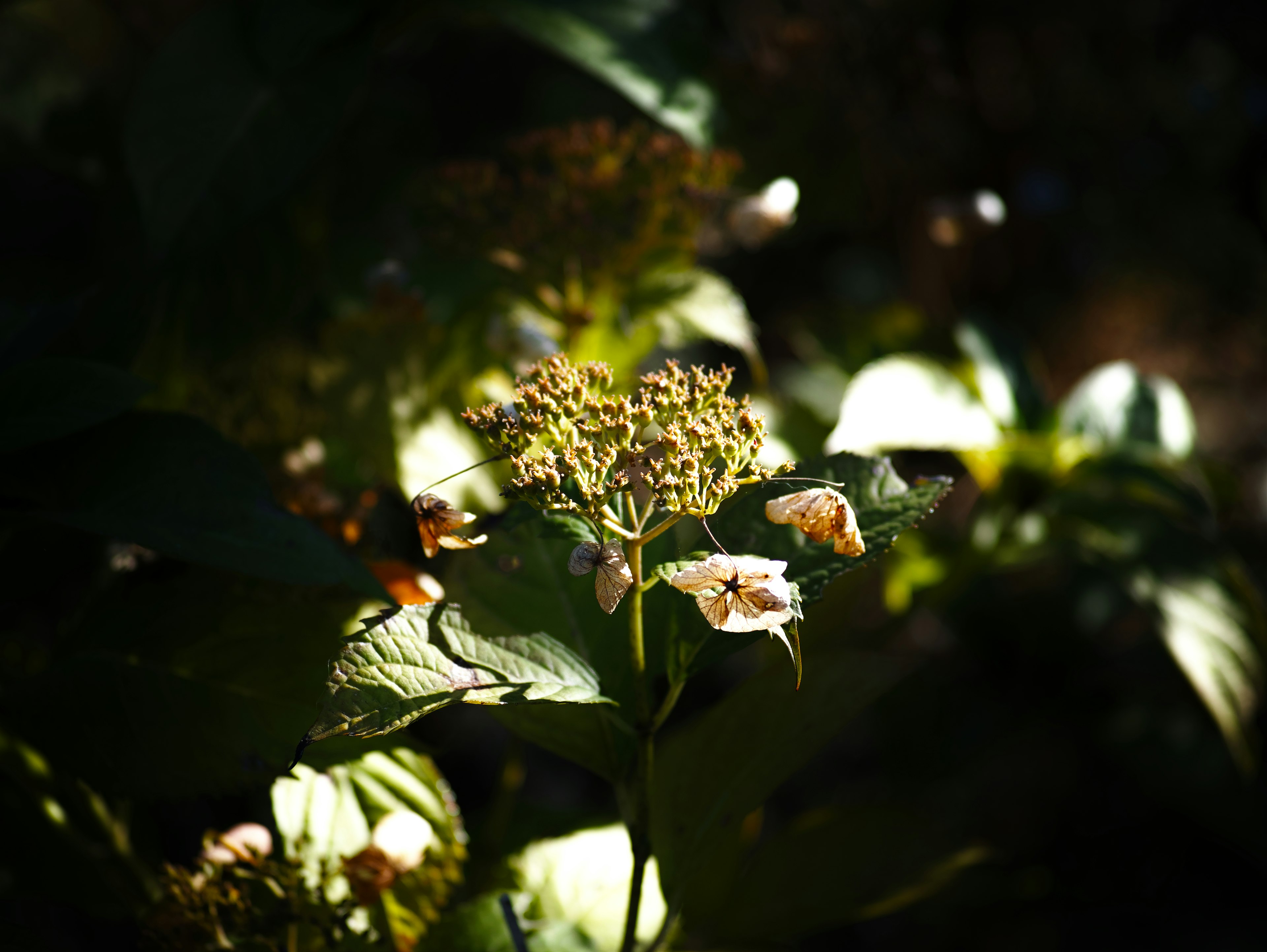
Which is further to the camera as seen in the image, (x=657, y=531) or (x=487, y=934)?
(x=487, y=934)

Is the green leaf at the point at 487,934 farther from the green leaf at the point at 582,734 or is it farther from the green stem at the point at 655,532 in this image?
the green stem at the point at 655,532

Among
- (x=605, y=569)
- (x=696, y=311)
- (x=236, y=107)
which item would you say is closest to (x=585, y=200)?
(x=696, y=311)

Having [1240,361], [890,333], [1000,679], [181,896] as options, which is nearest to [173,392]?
[181,896]

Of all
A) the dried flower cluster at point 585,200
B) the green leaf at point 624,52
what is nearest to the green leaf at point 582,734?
the dried flower cluster at point 585,200

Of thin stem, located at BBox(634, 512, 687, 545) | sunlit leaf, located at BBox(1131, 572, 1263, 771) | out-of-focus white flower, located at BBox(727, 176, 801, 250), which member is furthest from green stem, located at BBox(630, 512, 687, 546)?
sunlit leaf, located at BBox(1131, 572, 1263, 771)

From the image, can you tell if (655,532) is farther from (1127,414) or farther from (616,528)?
(1127,414)

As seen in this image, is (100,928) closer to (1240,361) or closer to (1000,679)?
(1000,679)

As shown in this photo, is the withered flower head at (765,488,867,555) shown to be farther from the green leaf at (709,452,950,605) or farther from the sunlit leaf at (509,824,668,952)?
the sunlit leaf at (509,824,668,952)
